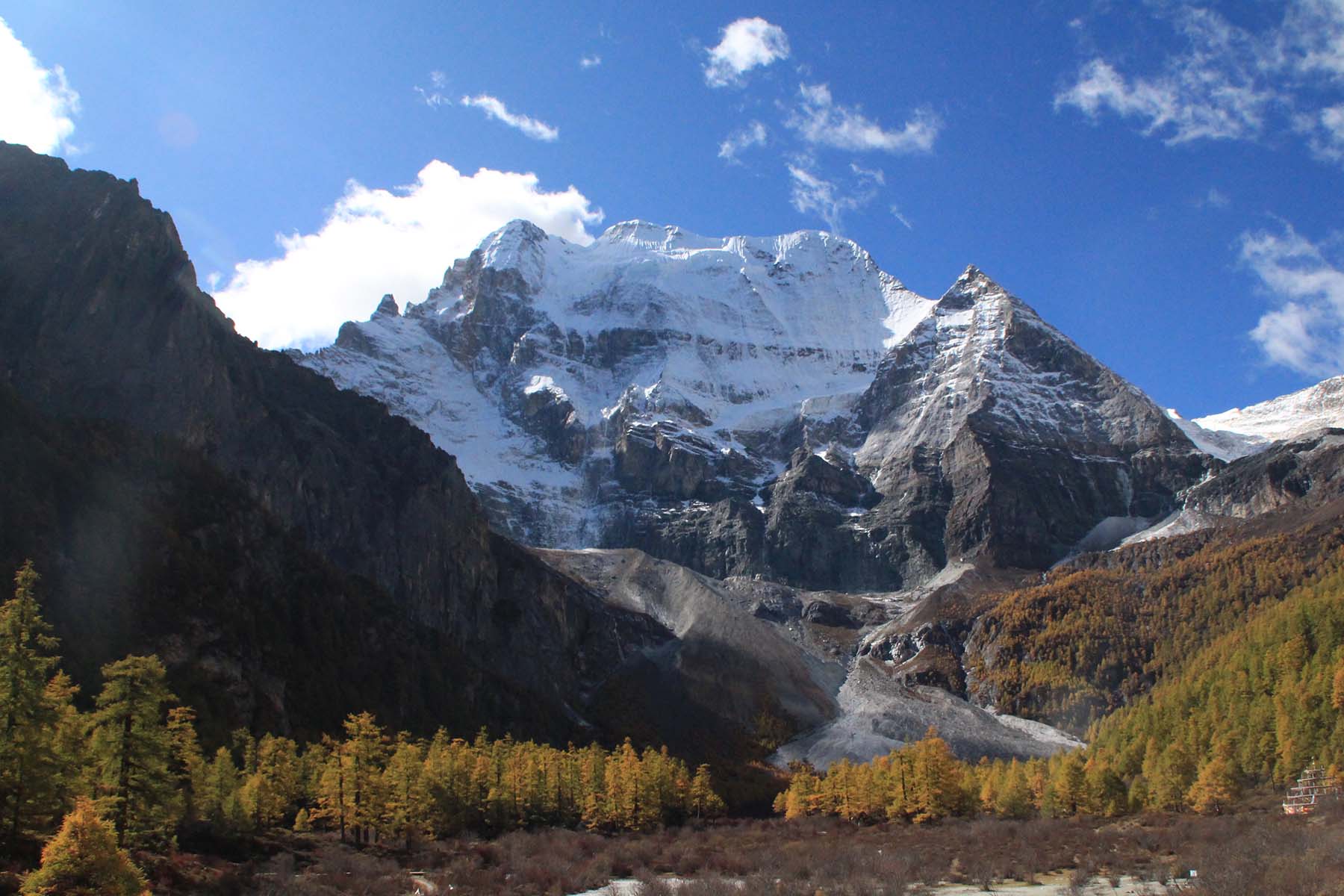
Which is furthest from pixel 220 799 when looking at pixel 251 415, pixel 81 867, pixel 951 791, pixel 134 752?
pixel 251 415

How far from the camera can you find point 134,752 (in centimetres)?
4822

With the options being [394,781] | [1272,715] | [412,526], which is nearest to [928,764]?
[1272,715]

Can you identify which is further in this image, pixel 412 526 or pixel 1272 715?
pixel 412 526

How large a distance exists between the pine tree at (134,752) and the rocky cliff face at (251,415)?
2537 inches

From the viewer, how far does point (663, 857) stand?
7081 cm

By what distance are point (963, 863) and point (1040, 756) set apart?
394 feet

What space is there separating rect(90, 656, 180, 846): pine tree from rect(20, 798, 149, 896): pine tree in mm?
13480

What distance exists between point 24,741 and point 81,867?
842 centimetres

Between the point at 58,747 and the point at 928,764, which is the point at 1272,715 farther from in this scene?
the point at 58,747

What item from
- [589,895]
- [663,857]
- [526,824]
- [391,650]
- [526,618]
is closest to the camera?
[589,895]

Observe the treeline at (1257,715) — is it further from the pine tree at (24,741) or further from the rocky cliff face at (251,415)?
the pine tree at (24,741)

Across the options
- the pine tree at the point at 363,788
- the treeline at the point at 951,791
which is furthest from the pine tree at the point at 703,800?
the pine tree at the point at 363,788

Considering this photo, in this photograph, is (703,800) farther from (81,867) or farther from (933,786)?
(81,867)

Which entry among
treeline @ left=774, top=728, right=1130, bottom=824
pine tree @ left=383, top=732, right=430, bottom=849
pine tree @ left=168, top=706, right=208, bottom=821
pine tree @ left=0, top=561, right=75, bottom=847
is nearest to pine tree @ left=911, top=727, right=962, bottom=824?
treeline @ left=774, top=728, right=1130, bottom=824
